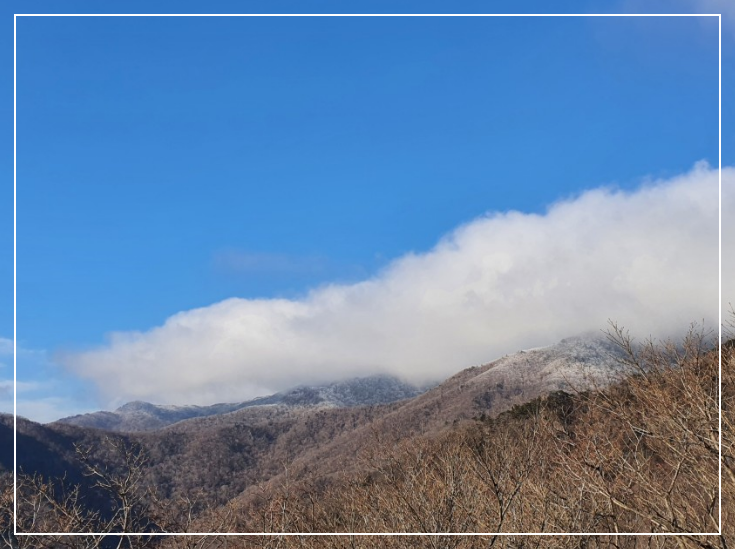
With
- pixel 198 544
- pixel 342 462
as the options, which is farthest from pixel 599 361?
pixel 342 462

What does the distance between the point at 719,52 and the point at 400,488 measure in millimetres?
10846

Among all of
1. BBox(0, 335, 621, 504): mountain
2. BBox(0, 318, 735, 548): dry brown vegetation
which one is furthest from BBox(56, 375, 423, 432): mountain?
BBox(0, 318, 735, 548): dry brown vegetation

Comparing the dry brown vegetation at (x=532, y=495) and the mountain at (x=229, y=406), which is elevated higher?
the mountain at (x=229, y=406)

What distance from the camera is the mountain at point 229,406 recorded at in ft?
28.0

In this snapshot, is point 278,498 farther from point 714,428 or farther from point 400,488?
point 714,428

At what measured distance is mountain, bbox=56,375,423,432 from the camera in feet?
28.0

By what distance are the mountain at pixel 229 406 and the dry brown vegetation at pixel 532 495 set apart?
0.64 metres

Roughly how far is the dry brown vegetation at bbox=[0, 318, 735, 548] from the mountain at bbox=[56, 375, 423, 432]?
641mm

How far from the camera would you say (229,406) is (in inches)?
348

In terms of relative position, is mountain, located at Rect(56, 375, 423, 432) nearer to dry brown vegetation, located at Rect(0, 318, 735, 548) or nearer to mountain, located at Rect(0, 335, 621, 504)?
mountain, located at Rect(0, 335, 621, 504)

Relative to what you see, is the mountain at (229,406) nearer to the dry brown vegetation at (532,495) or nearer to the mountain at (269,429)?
the mountain at (269,429)

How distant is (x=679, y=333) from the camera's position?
10.2m

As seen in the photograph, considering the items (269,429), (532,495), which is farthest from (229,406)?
(532,495)

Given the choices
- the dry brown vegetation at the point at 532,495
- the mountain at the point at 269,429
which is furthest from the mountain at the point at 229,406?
the dry brown vegetation at the point at 532,495
